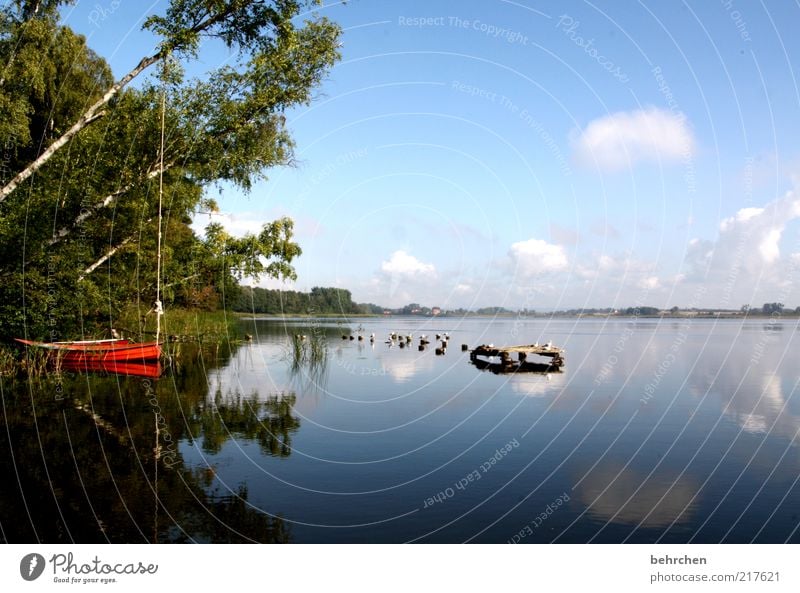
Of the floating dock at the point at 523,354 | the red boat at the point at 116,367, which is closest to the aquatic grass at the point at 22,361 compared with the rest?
the red boat at the point at 116,367

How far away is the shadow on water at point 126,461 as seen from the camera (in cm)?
1197

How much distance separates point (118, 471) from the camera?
50.8ft

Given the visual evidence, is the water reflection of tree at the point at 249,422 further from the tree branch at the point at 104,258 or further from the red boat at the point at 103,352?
the tree branch at the point at 104,258

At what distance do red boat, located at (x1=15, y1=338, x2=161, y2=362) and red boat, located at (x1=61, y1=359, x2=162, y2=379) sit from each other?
7.0 inches

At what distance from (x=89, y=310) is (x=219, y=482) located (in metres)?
20.9

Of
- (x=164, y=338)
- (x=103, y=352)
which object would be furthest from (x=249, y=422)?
(x=164, y=338)

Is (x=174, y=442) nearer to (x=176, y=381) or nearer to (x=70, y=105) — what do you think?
(x=176, y=381)

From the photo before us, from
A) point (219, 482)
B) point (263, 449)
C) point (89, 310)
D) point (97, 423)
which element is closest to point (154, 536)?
point (219, 482)

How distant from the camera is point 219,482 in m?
14.9

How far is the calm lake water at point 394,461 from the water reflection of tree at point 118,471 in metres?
0.06

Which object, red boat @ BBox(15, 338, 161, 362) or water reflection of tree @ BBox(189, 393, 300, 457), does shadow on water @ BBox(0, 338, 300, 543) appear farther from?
red boat @ BBox(15, 338, 161, 362)

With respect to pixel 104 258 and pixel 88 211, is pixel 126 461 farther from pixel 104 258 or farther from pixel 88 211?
pixel 104 258

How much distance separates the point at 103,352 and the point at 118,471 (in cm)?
1805

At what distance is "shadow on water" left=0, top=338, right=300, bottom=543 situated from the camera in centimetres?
1197
